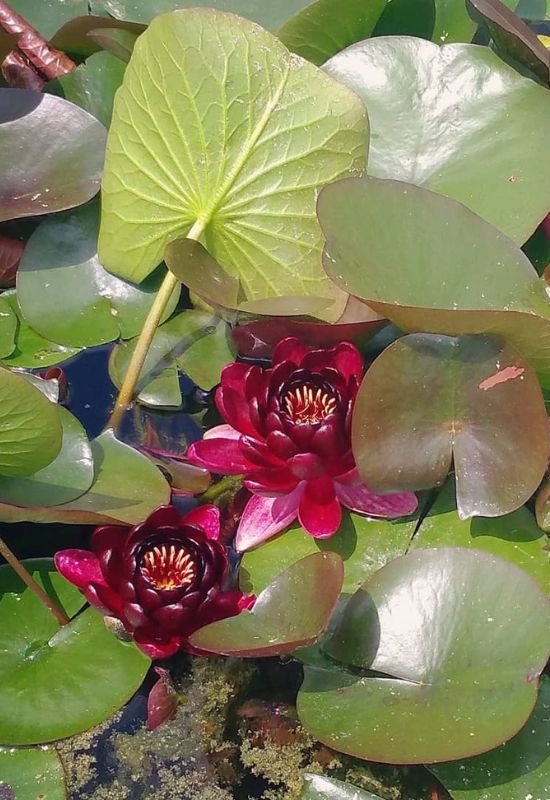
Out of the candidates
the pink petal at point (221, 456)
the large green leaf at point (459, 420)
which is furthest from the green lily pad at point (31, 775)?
the large green leaf at point (459, 420)

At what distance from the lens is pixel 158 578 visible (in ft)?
4.30

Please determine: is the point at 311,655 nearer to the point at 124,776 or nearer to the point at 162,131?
the point at 124,776

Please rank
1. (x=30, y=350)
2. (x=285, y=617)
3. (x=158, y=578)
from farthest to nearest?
1. (x=30, y=350)
2. (x=158, y=578)
3. (x=285, y=617)

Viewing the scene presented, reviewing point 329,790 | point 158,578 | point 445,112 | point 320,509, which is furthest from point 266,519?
point 445,112

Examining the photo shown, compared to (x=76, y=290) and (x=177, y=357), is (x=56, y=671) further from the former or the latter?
(x=76, y=290)

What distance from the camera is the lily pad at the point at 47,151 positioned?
5.63 ft

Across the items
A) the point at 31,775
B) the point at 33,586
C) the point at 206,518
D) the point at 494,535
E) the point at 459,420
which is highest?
the point at 459,420

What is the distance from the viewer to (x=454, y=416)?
4.36 feet

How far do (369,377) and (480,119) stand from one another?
0.75 meters

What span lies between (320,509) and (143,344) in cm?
52

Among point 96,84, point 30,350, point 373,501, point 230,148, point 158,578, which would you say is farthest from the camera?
point 96,84

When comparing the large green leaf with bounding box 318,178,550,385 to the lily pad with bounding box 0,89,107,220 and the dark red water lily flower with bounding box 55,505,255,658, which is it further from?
the lily pad with bounding box 0,89,107,220

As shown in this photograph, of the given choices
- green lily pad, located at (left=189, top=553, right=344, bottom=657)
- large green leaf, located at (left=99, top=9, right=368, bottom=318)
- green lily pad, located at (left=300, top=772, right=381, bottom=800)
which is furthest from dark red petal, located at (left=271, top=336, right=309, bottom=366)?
green lily pad, located at (left=300, top=772, right=381, bottom=800)

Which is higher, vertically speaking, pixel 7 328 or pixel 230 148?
pixel 230 148
